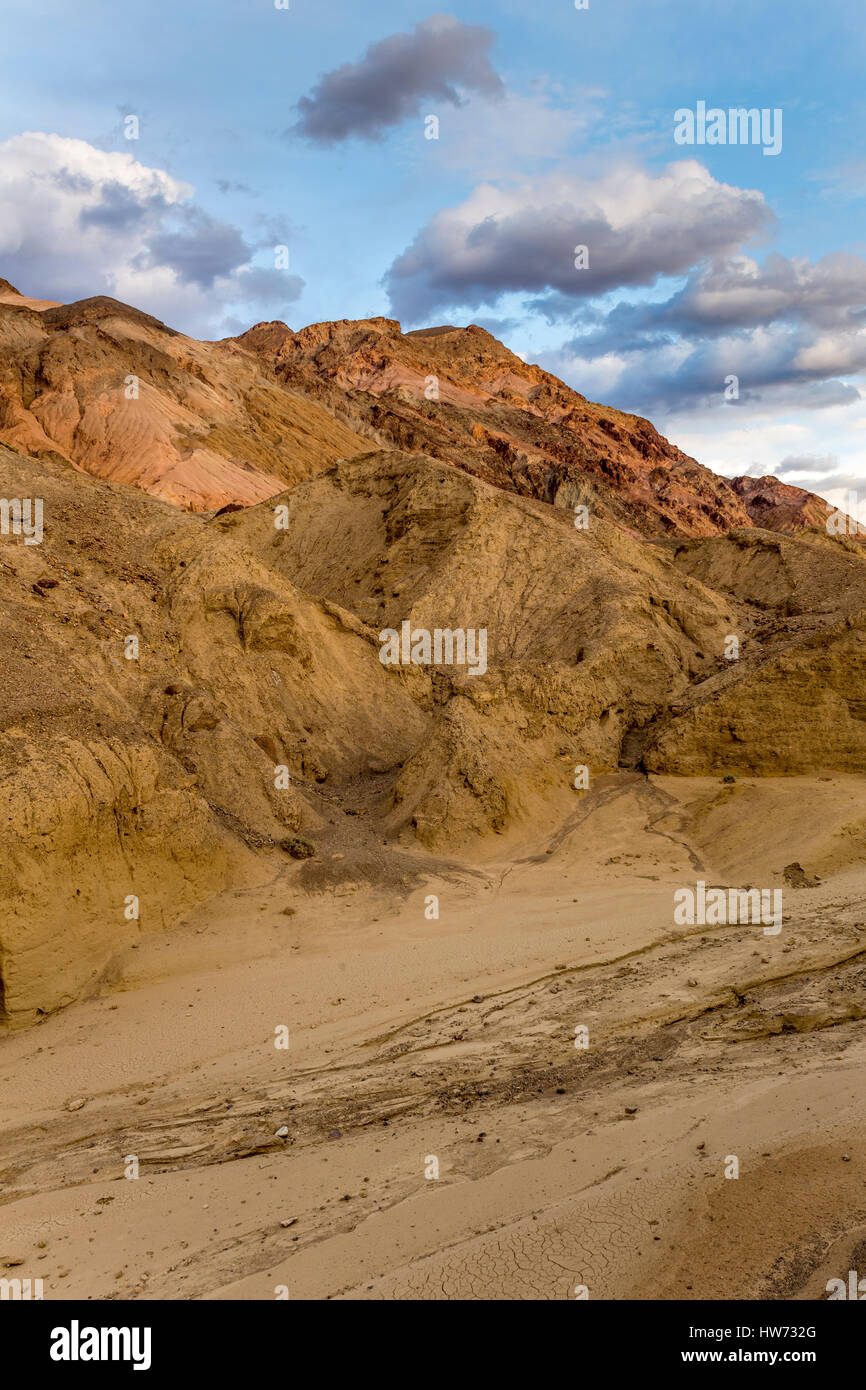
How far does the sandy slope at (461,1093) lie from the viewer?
13.4 ft

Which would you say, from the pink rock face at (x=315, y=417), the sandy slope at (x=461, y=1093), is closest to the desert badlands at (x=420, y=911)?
the sandy slope at (x=461, y=1093)

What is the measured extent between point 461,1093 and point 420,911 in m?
4.23

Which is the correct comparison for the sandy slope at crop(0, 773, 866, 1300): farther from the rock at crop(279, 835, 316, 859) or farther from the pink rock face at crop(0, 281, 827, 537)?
the pink rock face at crop(0, 281, 827, 537)

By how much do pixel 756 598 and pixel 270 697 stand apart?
16.3 meters

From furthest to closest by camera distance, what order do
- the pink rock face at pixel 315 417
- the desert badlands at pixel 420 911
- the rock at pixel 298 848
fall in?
1. the pink rock face at pixel 315 417
2. the rock at pixel 298 848
3. the desert badlands at pixel 420 911

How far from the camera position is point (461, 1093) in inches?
240

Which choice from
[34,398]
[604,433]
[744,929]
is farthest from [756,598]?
[604,433]

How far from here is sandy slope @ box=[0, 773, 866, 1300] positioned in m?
4.08

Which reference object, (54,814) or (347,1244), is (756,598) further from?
(347,1244)

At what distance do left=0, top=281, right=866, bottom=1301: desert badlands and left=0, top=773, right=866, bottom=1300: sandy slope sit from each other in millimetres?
32

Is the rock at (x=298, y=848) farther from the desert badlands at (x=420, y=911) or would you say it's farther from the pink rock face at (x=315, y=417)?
the pink rock face at (x=315, y=417)

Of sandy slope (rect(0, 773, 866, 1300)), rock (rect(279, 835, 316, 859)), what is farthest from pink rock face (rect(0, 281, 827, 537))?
sandy slope (rect(0, 773, 866, 1300))

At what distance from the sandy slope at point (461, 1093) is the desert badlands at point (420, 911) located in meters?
0.03

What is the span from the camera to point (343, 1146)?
17.9 feet
